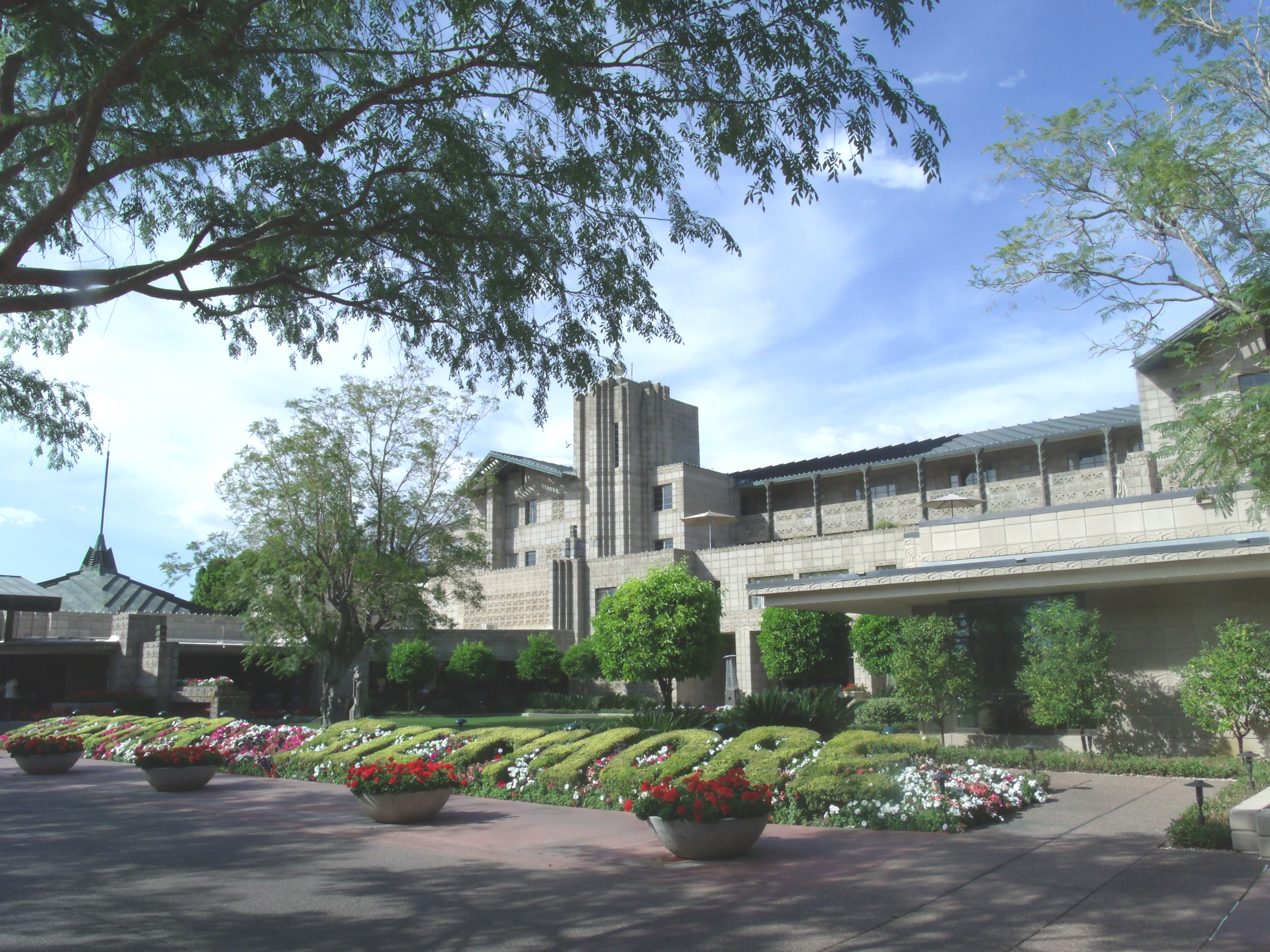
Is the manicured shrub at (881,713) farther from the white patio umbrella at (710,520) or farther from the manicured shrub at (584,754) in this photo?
the white patio umbrella at (710,520)

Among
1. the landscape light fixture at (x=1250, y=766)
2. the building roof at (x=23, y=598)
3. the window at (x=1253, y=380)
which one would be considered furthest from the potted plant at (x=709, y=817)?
the building roof at (x=23, y=598)

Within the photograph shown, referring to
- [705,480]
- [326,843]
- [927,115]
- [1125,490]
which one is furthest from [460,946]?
[705,480]

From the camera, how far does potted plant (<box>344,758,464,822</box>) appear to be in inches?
466

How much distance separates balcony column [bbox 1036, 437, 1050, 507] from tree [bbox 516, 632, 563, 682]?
24318 mm

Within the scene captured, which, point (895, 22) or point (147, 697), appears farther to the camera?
point (147, 697)

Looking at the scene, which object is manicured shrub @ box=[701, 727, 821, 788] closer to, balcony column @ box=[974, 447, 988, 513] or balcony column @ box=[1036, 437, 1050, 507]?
balcony column @ box=[1036, 437, 1050, 507]

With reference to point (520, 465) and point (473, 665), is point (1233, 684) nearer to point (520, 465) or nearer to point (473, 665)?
point (473, 665)

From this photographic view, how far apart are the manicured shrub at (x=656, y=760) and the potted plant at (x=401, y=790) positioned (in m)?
2.37

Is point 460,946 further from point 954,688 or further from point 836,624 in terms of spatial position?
point 836,624

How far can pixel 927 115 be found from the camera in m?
8.84

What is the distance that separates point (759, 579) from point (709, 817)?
34832mm

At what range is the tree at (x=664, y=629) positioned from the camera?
95.2 feet

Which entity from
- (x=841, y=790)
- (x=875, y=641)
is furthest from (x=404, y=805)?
(x=875, y=641)

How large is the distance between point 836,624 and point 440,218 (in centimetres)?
2986
